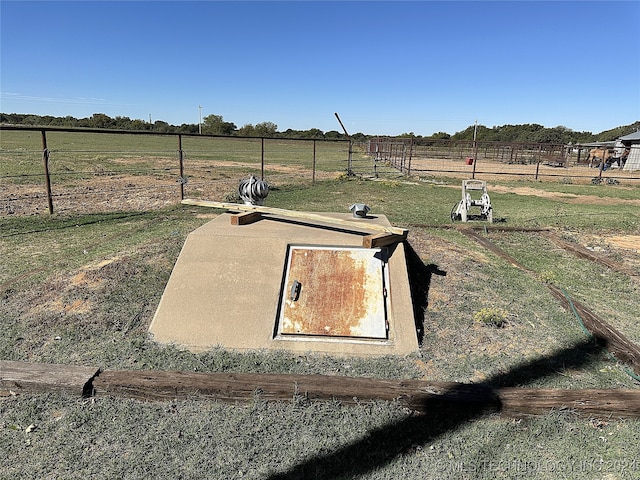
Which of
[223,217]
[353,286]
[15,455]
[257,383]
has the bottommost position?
[15,455]

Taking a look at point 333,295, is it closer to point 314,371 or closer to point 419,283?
point 314,371

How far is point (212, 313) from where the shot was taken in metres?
3.72

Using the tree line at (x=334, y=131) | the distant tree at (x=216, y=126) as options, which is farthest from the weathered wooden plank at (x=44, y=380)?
the distant tree at (x=216, y=126)

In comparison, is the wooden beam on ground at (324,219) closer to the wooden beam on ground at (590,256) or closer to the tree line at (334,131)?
the wooden beam on ground at (590,256)

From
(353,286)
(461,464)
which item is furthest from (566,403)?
(353,286)

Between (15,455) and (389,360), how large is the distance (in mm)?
2497

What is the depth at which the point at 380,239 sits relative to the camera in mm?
3969

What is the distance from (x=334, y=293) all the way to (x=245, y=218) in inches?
55.2

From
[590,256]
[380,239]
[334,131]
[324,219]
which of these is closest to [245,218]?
[324,219]

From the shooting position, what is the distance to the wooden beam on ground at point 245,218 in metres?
4.54

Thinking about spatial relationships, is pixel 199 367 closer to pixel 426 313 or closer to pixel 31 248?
pixel 426 313

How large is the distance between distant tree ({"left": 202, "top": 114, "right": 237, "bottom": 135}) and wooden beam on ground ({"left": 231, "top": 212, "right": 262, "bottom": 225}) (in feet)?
211

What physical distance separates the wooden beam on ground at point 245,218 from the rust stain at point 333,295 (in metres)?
0.79

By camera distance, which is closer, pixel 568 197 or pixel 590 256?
pixel 590 256
